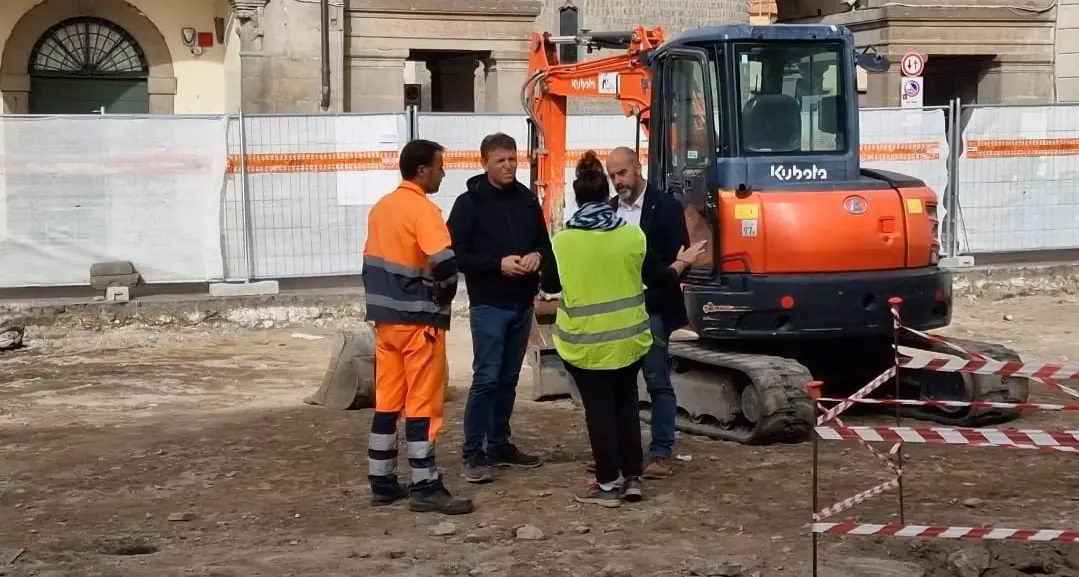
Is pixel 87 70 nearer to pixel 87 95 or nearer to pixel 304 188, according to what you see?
pixel 87 95

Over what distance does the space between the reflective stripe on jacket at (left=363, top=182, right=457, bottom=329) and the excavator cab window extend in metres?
2.81

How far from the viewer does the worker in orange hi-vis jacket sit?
680cm

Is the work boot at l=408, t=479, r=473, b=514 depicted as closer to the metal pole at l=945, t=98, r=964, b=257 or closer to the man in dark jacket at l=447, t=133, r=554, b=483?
the man in dark jacket at l=447, t=133, r=554, b=483

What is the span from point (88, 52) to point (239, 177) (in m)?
7.31

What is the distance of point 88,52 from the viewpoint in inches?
818

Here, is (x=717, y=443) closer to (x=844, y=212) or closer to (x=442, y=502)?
(x=844, y=212)

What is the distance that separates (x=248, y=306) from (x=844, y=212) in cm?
732

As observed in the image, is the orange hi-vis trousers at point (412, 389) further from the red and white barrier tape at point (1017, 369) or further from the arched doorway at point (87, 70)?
the arched doorway at point (87, 70)

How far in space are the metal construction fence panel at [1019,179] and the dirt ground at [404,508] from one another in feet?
22.0

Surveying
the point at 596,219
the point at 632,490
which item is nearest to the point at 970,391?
the point at 632,490

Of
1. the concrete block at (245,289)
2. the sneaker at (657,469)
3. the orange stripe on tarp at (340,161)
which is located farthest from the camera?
the orange stripe on tarp at (340,161)

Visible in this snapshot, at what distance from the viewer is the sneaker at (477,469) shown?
7.52 m

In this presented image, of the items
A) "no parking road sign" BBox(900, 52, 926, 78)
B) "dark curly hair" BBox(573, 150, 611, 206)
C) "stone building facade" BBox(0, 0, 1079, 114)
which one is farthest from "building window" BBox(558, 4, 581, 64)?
"dark curly hair" BBox(573, 150, 611, 206)

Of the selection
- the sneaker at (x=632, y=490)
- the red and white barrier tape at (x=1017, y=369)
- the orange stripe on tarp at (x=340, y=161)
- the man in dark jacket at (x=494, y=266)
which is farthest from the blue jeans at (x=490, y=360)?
the orange stripe on tarp at (x=340, y=161)
